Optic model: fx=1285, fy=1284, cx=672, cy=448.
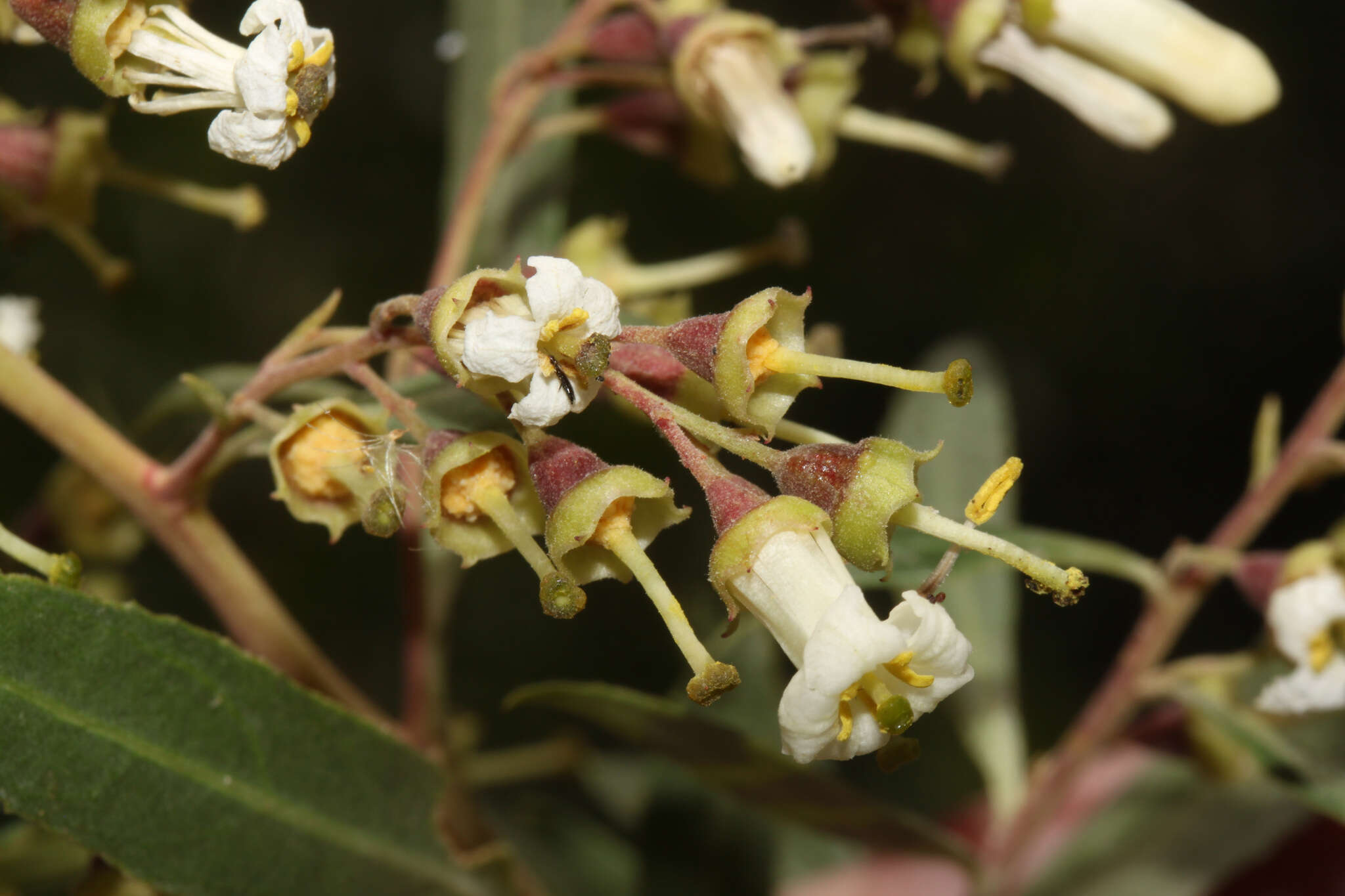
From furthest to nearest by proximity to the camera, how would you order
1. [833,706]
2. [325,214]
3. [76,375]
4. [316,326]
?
[325,214], [76,375], [316,326], [833,706]

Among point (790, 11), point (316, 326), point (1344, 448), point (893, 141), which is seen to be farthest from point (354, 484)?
point (790, 11)

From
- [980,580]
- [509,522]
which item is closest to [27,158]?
[509,522]

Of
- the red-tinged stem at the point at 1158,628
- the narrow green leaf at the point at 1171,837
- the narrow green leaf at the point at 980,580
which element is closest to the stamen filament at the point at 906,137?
the narrow green leaf at the point at 980,580

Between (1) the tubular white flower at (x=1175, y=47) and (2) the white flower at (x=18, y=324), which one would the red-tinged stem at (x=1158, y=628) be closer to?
(1) the tubular white flower at (x=1175, y=47)

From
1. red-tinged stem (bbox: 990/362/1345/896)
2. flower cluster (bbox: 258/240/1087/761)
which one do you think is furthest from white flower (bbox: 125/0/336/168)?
red-tinged stem (bbox: 990/362/1345/896)

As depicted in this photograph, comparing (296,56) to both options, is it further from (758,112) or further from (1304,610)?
(1304,610)

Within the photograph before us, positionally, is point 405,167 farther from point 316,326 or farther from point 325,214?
point 316,326
